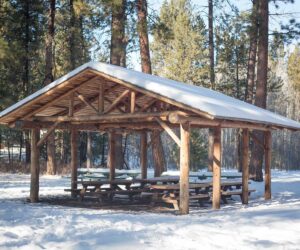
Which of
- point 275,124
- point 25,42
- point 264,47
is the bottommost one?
point 275,124

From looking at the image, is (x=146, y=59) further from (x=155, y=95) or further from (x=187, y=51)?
(x=187, y=51)

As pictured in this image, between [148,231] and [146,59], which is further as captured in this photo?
[146,59]

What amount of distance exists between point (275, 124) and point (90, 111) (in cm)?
700

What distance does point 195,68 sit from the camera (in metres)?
35.7

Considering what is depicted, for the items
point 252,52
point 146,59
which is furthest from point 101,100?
point 252,52

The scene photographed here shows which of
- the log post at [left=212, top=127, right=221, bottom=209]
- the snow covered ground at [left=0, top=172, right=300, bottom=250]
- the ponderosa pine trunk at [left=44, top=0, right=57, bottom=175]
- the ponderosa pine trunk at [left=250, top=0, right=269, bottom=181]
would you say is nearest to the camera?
the snow covered ground at [left=0, top=172, right=300, bottom=250]

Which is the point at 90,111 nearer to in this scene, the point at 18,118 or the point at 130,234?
the point at 18,118

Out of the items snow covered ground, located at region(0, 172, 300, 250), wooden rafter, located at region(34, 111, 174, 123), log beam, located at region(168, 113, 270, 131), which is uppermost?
wooden rafter, located at region(34, 111, 174, 123)

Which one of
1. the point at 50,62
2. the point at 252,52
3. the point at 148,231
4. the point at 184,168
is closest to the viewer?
the point at 148,231

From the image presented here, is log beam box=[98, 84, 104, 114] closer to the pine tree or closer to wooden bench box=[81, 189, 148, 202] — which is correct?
wooden bench box=[81, 189, 148, 202]

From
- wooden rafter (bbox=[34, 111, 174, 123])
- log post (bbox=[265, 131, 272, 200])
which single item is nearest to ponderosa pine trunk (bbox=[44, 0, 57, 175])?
wooden rafter (bbox=[34, 111, 174, 123])

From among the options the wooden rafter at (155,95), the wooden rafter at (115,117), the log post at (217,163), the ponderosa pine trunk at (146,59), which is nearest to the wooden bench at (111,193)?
the wooden rafter at (115,117)

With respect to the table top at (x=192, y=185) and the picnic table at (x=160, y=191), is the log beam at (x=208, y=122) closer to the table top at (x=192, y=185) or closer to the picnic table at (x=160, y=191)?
the table top at (x=192, y=185)

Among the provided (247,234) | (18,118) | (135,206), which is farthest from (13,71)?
(247,234)
